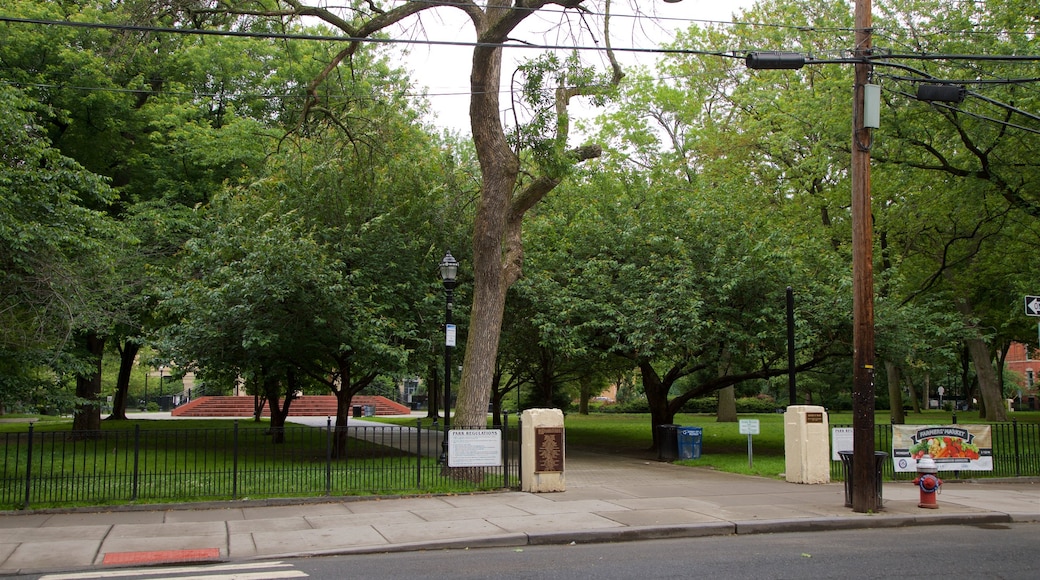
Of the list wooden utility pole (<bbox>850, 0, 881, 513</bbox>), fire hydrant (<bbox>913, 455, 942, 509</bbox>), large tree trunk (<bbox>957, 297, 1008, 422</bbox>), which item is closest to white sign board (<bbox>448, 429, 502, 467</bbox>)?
wooden utility pole (<bbox>850, 0, 881, 513</bbox>)

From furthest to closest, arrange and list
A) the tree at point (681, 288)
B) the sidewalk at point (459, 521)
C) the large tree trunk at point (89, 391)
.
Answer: the large tree trunk at point (89, 391), the tree at point (681, 288), the sidewalk at point (459, 521)

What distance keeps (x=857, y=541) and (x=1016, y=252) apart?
19560mm

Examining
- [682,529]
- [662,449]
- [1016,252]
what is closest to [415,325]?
[662,449]

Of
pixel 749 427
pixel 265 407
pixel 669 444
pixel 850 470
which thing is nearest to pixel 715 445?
pixel 669 444

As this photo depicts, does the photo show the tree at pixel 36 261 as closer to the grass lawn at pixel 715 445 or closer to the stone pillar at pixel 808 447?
the stone pillar at pixel 808 447

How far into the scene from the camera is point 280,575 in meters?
8.36

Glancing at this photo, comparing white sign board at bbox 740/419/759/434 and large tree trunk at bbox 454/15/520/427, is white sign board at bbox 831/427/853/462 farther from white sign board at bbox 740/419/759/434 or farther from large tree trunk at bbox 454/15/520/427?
large tree trunk at bbox 454/15/520/427

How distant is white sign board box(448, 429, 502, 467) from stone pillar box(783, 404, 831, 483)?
596 centimetres

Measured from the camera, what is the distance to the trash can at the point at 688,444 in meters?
21.1

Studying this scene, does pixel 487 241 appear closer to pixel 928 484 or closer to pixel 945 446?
pixel 928 484

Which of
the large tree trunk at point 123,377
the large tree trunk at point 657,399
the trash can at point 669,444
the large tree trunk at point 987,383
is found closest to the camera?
the trash can at point 669,444

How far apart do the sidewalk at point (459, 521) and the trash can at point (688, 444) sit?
206 inches

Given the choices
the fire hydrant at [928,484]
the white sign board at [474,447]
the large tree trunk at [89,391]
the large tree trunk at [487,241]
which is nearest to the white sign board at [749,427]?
the fire hydrant at [928,484]

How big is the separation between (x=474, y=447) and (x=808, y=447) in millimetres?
6809
